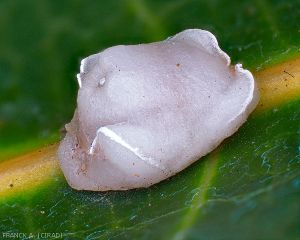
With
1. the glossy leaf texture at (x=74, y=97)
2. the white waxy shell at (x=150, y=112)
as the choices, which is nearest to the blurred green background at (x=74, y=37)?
the glossy leaf texture at (x=74, y=97)

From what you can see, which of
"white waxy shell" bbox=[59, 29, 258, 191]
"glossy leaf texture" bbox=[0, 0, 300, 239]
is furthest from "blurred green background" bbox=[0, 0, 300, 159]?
"white waxy shell" bbox=[59, 29, 258, 191]

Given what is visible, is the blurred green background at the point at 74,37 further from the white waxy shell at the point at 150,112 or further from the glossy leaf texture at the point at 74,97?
the white waxy shell at the point at 150,112

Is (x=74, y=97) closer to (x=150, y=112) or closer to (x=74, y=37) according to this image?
(x=74, y=37)

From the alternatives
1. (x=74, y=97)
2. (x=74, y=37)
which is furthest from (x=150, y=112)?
(x=74, y=37)

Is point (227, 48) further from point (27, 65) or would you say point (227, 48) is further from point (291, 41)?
point (27, 65)

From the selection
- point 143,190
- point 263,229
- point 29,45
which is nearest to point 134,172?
point 143,190

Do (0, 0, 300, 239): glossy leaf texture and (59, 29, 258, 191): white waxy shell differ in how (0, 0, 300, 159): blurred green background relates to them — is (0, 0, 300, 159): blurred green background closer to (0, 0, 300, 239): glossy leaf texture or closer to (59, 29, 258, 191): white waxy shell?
(0, 0, 300, 239): glossy leaf texture
